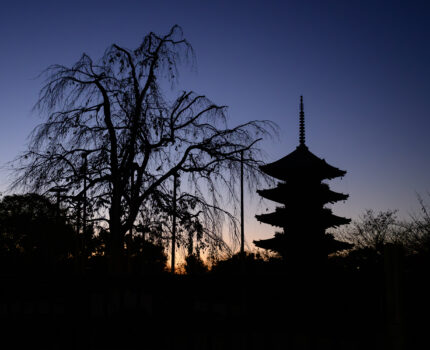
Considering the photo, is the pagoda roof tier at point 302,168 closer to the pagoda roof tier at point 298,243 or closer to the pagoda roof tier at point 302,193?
the pagoda roof tier at point 302,193

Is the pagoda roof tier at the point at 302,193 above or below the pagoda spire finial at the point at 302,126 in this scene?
below

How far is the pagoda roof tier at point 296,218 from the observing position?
78.5 ft

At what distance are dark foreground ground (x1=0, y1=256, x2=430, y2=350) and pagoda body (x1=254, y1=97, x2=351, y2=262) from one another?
700 inches

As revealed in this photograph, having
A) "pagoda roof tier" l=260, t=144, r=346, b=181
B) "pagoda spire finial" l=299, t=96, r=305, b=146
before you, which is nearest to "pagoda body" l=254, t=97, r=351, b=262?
"pagoda roof tier" l=260, t=144, r=346, b=181

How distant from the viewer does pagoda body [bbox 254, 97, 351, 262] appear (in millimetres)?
23323

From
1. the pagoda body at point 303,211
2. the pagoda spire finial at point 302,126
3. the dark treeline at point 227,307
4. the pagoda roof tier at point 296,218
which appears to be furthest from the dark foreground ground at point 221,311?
the pagoda spire finial at point 302,126

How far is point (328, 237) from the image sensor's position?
79.8ft

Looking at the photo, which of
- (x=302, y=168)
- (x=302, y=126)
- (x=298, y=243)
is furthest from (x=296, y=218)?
(x=302, y=126)

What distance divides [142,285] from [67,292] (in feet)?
3.80

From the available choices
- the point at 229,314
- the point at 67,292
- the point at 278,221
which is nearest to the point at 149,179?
the point at 67,292

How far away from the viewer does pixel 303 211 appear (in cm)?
2398

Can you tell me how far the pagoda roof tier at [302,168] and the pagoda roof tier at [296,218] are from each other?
6.48ft

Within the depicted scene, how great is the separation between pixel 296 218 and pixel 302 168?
9.07ft

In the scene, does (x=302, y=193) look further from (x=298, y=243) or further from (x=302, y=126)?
(x=302, y=126)
